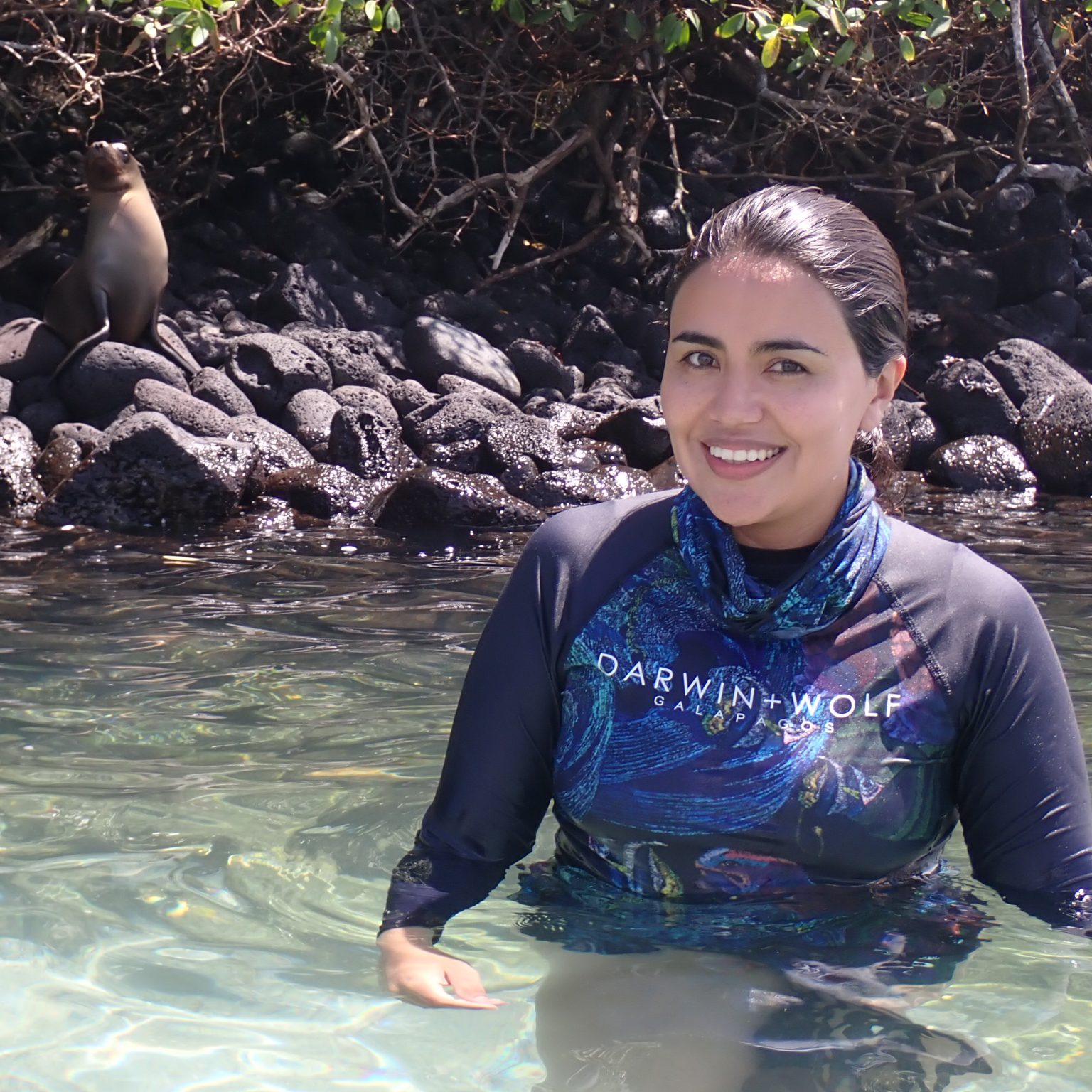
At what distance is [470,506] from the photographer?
7242mm

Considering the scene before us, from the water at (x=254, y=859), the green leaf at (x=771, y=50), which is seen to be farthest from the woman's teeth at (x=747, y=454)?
the green leaf at (x=771, y=50)

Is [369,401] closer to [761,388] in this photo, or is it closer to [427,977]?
[761,388]

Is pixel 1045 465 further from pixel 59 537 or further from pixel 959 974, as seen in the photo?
pixel 959 974

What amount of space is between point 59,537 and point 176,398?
152 cm

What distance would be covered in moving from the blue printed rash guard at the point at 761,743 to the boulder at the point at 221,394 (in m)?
6.38

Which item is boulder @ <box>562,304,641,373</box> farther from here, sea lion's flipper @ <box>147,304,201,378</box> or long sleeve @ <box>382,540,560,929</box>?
long sleeve @ <box>382,540,560,929</box>

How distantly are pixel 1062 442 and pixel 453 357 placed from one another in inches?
147

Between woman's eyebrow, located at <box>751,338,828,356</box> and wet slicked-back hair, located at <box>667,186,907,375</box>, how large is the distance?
0.07 metres

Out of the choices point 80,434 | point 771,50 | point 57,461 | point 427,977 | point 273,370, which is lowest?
point 427,977

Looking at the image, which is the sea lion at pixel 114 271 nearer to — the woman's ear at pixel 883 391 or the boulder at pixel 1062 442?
the boulder at pixel 1062 442

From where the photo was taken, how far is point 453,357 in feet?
30.4

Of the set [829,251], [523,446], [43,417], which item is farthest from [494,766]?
[43,417]

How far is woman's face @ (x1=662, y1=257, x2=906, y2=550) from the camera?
2.11m

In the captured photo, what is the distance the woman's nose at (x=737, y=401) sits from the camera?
2109 mm
